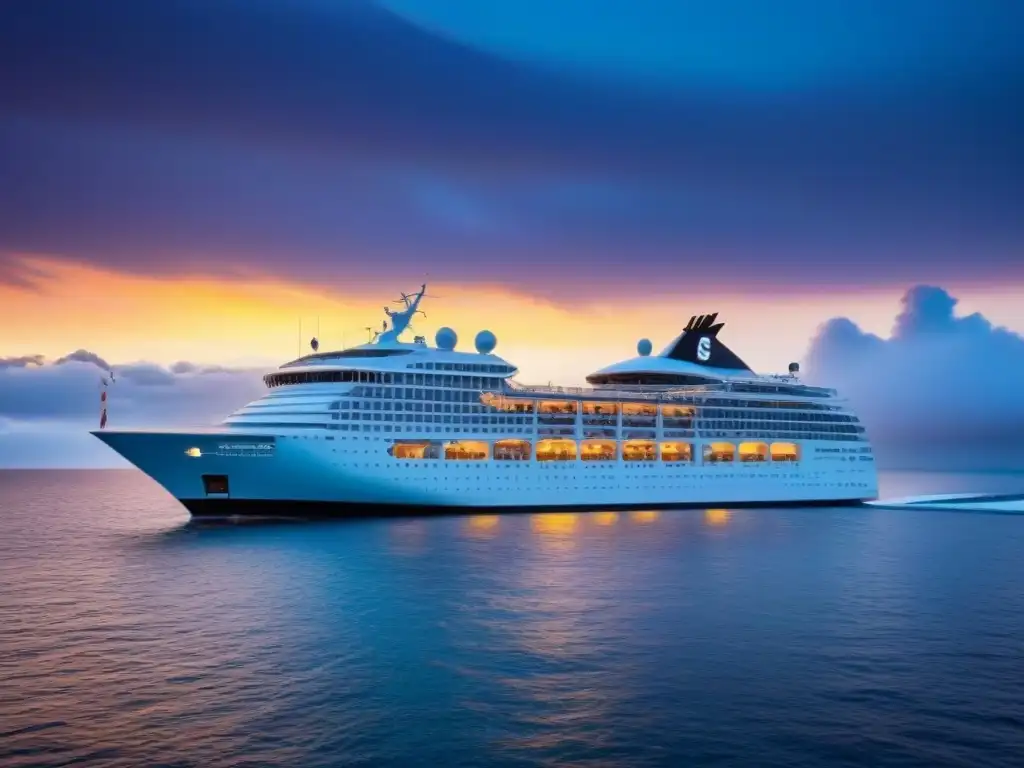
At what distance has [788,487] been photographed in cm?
7469

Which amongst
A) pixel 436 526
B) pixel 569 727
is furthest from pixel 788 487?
pixel 569 727

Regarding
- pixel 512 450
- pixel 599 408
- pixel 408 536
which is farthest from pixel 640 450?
pixel 408 536

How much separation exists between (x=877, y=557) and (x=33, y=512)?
81206 mm

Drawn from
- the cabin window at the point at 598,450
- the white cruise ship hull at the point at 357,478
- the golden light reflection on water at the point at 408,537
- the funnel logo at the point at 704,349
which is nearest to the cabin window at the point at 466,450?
the white cruise ship hull at the point at 357,478

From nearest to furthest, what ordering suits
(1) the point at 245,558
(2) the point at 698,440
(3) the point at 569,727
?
(3) the point at 569,727 < (1) the point at 245,558 < (2) the point at 698,440

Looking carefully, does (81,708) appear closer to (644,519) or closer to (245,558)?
(245,558)

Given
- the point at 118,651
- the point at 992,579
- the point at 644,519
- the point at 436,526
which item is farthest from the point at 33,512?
the point at 992,579

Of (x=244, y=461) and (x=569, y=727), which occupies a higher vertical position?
(x=244, y=461)

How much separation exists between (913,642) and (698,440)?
47.3 metres

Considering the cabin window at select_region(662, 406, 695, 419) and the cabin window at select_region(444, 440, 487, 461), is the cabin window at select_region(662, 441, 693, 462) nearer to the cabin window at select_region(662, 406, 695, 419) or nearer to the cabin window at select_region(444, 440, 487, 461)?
the cabin window at select_region(662, 406, 695, 419)

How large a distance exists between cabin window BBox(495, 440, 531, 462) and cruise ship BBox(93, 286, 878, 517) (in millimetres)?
157

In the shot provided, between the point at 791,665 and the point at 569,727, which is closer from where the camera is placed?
the point at 569,727

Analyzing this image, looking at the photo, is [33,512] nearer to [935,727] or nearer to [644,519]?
[644,519]

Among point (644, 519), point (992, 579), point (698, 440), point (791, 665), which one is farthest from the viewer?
point (698, 440)
